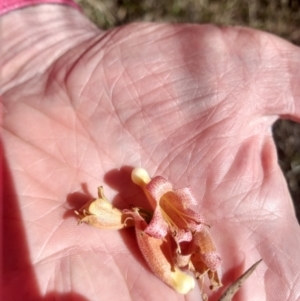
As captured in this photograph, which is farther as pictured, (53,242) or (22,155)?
(22,155)

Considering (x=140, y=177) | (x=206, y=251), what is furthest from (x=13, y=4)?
(x=206, y=251)

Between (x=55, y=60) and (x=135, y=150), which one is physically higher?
(x=55, y=60)

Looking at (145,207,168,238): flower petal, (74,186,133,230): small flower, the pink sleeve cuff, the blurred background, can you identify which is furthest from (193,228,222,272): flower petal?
the blurred background

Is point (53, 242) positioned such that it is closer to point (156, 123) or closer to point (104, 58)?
point (156, 123)

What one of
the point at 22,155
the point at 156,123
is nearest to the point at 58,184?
the point at 22,155

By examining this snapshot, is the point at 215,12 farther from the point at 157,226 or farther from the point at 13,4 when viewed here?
the point at 157,226

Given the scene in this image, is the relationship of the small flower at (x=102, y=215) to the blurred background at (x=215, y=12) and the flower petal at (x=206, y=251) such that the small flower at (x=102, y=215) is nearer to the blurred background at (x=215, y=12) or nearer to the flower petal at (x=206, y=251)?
the flower petal at (x=206, y=251)
